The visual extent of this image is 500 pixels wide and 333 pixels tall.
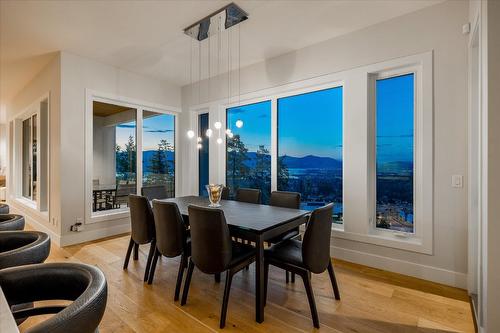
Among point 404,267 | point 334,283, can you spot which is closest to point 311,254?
point 334,283

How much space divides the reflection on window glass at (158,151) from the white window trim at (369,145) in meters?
2.65

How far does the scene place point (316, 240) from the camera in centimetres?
208

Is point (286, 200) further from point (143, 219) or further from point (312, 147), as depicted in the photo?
point (143, 219)

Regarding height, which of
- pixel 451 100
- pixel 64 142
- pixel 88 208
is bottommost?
pixel 88 208

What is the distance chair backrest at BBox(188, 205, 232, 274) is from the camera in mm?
2059

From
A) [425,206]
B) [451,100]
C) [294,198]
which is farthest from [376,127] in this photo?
[294,198]

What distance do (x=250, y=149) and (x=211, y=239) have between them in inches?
111

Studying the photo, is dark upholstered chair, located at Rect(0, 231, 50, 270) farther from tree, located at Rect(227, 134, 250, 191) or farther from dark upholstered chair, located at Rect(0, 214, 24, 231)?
tree, located at Rect(227, 134, 250, 191)

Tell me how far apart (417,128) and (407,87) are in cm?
52

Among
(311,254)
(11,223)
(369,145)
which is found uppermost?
(369,145)

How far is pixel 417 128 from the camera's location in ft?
9.69

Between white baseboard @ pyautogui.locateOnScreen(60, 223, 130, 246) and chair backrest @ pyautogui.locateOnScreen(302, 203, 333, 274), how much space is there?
368 cm

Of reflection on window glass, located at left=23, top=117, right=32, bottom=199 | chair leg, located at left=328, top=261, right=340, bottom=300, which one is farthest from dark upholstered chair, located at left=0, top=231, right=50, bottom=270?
reflection on window glass, located at left=23, top=117, right=32, bottom=199

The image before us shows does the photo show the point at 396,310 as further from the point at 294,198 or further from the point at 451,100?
the point at 451,100
